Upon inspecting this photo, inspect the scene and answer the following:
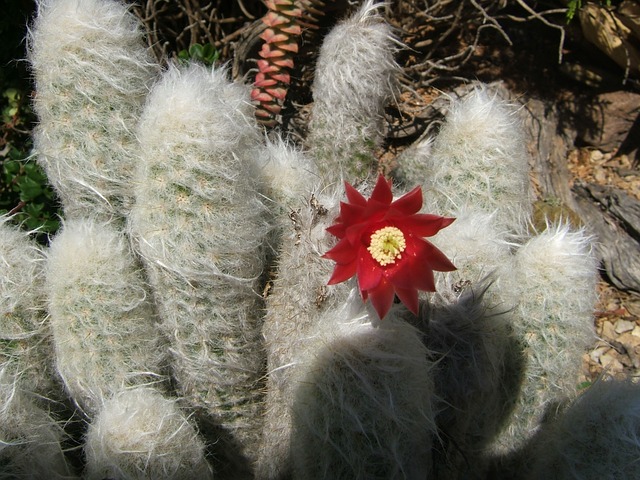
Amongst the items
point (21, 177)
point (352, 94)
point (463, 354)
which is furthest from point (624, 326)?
point (21, 177)

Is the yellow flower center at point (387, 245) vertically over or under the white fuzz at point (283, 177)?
over

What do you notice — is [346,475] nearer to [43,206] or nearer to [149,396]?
[149,396]

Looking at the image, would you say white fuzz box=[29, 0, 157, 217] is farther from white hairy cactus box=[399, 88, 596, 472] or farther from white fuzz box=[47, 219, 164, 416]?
white hairy cactus box=[399, 88, 596, 472]

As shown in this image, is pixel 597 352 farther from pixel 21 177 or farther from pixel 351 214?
pixel 21 177

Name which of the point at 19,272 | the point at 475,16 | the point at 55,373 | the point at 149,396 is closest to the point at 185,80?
the point at 19,272

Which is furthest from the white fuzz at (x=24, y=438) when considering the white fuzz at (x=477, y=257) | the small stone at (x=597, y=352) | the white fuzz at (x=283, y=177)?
the small stone at (x=597, y=352)

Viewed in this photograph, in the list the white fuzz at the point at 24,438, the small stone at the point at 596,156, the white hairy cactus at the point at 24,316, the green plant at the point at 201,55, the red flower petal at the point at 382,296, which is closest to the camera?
the red flower petal at the point at 382,296

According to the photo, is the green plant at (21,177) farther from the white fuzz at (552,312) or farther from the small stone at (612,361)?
the small stone at (612,361)
